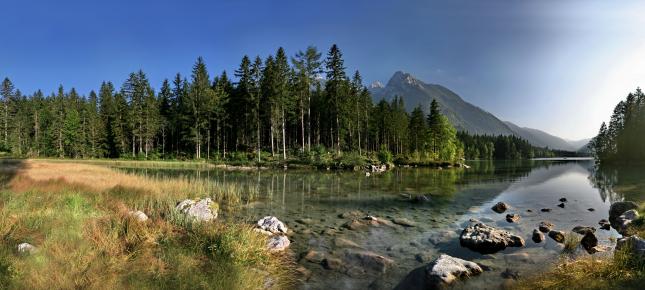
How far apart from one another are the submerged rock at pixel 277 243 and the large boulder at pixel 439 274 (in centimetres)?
425

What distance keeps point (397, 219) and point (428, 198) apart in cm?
812

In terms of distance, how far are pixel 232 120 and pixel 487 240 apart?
247 ft

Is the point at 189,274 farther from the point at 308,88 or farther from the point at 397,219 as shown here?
the point at 308,88

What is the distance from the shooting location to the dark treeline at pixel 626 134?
86500 millimetres

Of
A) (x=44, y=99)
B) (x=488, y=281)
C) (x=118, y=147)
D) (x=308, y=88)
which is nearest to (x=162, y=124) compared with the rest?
(x=118, y=147)

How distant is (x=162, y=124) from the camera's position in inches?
3290

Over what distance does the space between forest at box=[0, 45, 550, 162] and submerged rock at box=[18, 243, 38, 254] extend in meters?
51.7

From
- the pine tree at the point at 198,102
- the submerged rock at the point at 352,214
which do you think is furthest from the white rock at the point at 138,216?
the pine tree at the point at 198,102

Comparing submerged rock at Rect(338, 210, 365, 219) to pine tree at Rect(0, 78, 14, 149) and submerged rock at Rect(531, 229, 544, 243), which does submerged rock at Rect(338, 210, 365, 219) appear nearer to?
submerged rock at Rect(531, 229, 544, 243)

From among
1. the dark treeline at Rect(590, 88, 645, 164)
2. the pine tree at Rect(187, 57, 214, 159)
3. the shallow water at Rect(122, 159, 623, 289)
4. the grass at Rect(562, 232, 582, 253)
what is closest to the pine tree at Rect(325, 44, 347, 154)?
the pine tree at Rect(187, 57, 214, 159)

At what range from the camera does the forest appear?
224 feet

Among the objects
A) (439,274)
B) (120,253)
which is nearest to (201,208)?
(120,253)

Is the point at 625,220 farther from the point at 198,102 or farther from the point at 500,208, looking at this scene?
the point at 198,102

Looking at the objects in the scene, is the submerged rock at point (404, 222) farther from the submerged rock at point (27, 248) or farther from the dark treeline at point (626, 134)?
the dark treeline at point (626, 134)
